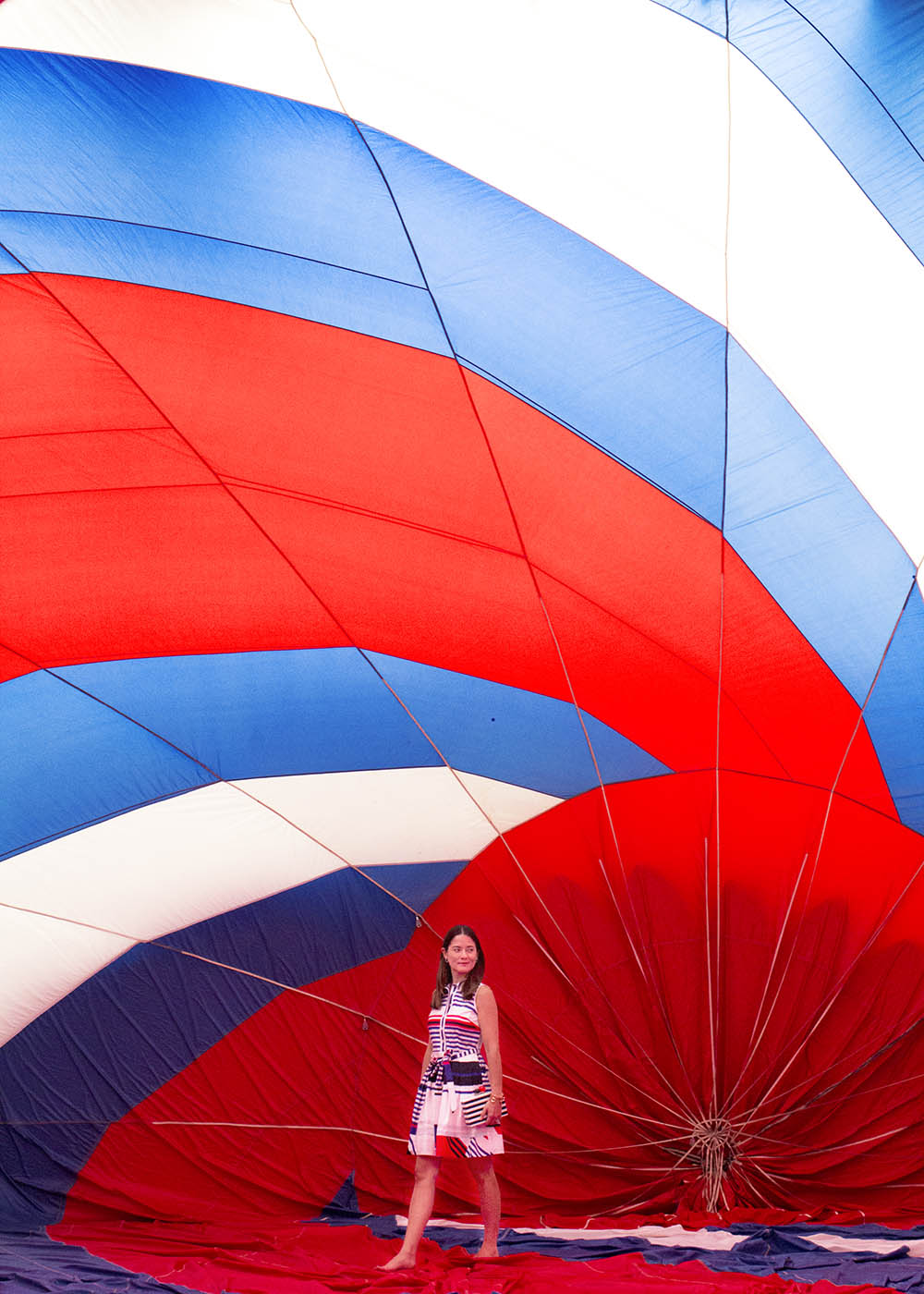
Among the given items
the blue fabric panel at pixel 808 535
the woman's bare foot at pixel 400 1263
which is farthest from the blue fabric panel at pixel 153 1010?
the blue fabric panel at pixel 808 535

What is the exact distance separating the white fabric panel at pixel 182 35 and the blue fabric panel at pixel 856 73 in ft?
3.43

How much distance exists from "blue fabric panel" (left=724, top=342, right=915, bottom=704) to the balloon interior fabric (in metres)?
0.01

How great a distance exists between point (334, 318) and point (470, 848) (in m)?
1.71

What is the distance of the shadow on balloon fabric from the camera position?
280 cm

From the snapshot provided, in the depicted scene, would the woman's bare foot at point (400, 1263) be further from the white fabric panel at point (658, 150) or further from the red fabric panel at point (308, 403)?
the white fabric panel at point (658, 150)

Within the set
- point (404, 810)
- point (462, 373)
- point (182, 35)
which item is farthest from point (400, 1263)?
point (182, 35)

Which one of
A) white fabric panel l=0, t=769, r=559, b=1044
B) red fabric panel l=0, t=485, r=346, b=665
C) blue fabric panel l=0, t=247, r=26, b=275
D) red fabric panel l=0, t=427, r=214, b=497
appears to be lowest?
white fabric panel l=0, t=769, r=559, b=1044

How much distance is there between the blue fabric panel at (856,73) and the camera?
3.36 meters

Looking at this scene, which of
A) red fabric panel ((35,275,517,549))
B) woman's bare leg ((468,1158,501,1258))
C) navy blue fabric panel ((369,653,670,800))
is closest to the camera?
woman's bare leg ((468,1158,501,1258))

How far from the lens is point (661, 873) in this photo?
389cm

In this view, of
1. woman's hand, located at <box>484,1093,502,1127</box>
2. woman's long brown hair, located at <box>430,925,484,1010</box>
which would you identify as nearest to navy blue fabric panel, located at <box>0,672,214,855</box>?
woman's long brown hair, located at <box>430,925,484,1010</box>

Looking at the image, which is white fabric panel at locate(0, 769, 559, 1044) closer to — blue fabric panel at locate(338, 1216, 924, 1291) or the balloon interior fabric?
the balloon interior fabric

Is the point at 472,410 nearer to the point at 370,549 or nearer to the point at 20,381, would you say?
the point at 370,549

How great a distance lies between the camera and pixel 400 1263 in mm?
3084
